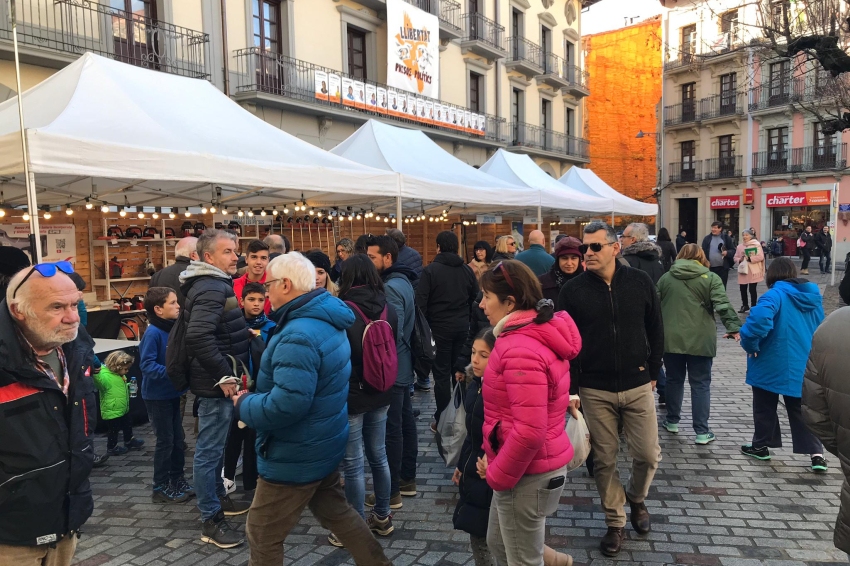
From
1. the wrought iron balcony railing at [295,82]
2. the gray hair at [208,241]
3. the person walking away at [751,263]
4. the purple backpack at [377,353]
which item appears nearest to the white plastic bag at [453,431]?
the purple backpack at [377,353]

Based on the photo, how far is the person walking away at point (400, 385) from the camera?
3961mm

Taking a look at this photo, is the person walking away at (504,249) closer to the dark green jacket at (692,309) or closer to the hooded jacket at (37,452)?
the dark green jacket at (692,309)

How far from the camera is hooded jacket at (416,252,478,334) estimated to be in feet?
17.2

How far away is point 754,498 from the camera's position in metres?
4.05

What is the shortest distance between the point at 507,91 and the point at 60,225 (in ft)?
56.4

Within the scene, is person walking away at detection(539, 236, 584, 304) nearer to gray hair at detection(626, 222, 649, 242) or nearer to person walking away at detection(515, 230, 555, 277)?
person walking away at detection(515, 230, 555, 277)

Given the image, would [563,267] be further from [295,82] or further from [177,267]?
[295,82]

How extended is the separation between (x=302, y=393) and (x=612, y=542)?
6.77 feet

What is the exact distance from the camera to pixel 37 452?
1981 mm

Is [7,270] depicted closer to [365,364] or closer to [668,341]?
[365,364]

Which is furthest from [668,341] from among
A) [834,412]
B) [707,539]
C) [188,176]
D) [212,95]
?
[212,95]

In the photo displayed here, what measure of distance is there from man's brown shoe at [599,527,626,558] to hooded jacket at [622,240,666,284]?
2693mm

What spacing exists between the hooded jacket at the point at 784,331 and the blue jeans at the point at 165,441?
435 centimetres

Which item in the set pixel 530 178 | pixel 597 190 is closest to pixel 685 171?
pixel 597 190
